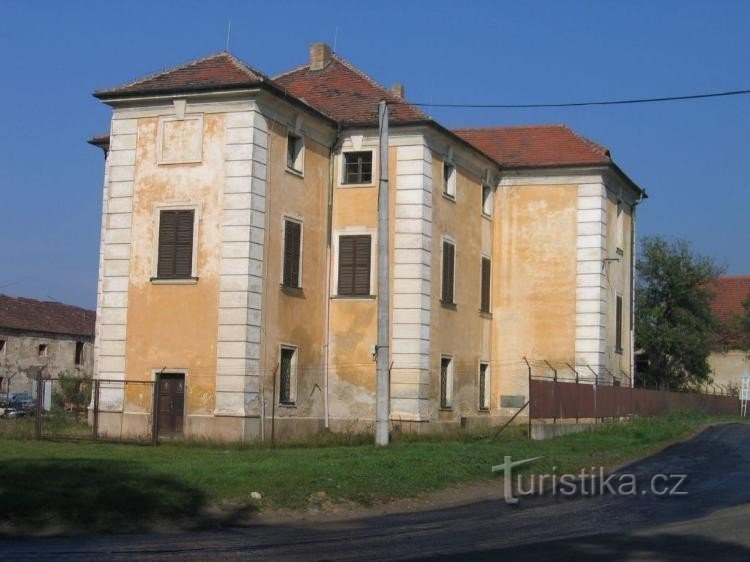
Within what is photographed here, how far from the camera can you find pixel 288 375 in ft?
103

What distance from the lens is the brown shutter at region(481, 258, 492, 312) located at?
3875 centimetres

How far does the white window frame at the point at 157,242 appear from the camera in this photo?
29.9 m

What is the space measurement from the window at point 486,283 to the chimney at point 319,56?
8.70 m

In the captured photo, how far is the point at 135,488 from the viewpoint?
1623 centimetres

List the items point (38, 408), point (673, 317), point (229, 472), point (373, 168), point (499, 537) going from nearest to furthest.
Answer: point (499, 537)
point (229, 472)
point (38, 408)
point (373, 168)
point (673, 317)

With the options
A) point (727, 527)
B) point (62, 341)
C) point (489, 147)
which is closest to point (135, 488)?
point (727, 527)

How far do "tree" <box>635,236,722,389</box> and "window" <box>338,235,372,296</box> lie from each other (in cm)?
2458

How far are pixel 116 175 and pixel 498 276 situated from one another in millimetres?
14729

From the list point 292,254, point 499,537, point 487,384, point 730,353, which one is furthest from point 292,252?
point 730,353

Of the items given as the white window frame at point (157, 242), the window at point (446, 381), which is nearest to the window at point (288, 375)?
the white window frame at point (157, 242)

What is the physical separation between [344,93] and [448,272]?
6.67 meters

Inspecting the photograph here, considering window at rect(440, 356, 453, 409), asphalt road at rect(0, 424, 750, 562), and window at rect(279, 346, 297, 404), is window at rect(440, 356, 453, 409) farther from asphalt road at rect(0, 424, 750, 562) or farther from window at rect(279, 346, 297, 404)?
asphalt road at rect(0, 424, 750, 562)

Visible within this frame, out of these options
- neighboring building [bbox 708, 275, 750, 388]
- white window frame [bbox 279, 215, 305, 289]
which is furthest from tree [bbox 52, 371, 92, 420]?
neighboring building [bbox 708, 275, 750, 388]

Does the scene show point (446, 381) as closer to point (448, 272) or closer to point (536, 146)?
point (448, 272)
